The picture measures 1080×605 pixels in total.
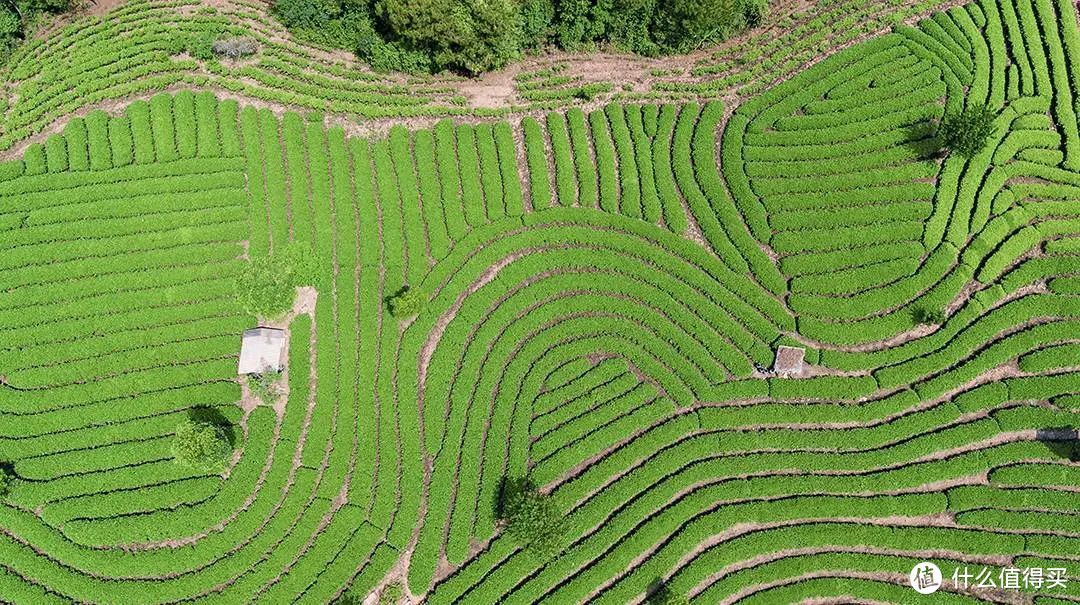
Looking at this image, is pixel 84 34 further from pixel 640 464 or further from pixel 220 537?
pixel 640 464

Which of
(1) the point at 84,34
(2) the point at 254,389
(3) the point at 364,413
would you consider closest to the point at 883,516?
(3) the point at 364,413

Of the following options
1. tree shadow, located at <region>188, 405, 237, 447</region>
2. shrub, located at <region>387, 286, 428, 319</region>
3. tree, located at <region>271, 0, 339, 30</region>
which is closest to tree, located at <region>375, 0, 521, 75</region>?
tree, located at <region>271, 0, 339, 30</region>

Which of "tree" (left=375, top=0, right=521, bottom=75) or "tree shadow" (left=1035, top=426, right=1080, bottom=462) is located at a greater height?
"tree" (left=375, top=0, right=521, bottom=75)

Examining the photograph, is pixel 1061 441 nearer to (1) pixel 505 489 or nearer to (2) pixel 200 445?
(1) pixel 505 489

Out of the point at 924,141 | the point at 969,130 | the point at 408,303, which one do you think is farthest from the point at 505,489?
the point at 969,130
